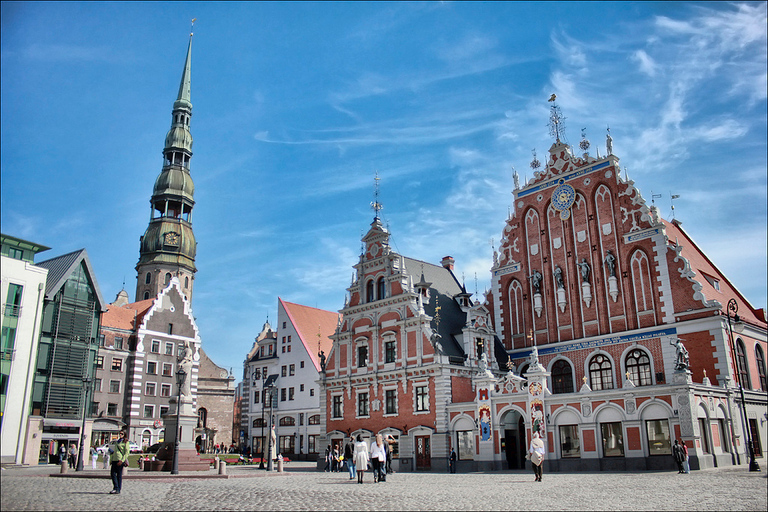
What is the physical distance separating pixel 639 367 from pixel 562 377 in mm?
→ 4782

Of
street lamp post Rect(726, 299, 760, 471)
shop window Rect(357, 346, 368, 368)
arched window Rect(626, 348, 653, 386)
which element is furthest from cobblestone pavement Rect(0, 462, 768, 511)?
shop window Rect(357, 346, 368, 368)

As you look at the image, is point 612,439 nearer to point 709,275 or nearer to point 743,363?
Result: point 743,363

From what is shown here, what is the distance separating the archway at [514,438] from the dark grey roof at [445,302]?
224 inches

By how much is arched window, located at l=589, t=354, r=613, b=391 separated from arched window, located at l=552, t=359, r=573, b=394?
4.47 ft

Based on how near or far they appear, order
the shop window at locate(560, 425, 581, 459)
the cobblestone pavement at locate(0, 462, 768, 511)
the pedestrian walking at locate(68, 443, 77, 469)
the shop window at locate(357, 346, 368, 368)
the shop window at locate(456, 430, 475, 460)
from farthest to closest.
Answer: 1. the shop window at locate(357, 346, 368, 368)
2. the pedestrian walking at locate(68, 443, 77, 469)
3. the shop window at locate(456, 430, 475, 460)
4. the shop window at locate(560, 425, 581, 459)
5. the cobblestone pavement at locate(0, 462, 768, 511)

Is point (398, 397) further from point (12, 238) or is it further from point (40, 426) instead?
point (12, 238)

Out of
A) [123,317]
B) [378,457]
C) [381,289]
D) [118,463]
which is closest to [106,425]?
[123,317]

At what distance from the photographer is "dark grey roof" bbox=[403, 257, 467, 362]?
39281 mm

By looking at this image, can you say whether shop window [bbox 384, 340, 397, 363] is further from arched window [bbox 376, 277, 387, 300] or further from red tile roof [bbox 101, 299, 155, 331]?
red tile roof [bbox 101, 299, 155, 331]

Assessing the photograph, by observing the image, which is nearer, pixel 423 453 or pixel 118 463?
pixel 118 463

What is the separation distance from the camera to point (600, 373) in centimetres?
3538

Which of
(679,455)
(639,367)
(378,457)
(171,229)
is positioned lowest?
(679,455)

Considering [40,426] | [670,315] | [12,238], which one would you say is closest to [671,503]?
[12,238]

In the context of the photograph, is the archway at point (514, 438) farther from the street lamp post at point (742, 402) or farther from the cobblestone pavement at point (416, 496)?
the cobblestone pavement at point (416, 496)
